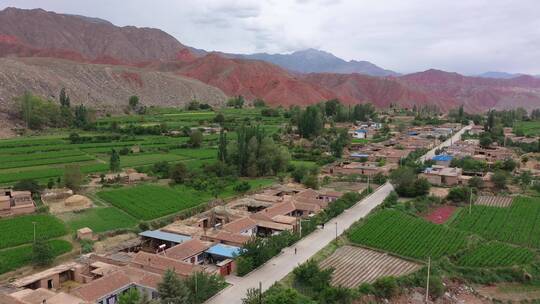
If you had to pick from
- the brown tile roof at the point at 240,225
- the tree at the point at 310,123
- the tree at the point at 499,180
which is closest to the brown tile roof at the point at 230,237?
the brown tile roof at the point at 240,225

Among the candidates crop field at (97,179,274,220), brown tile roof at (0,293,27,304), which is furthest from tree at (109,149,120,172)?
brown tile roof at (0,293,27,304)

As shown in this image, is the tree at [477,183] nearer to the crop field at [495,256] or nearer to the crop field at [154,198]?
the crop field at [495,256]

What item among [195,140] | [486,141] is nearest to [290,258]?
[195,140]

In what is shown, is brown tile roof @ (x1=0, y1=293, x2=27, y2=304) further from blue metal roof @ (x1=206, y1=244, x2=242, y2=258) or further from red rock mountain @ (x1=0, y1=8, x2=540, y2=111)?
red rock mountain @ (x1=0, y1=8, x2=540, y2=111)

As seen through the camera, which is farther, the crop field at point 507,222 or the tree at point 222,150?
the tree at point 222,150

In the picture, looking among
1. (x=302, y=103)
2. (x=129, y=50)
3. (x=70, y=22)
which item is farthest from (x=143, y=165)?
(x=70, y=22)

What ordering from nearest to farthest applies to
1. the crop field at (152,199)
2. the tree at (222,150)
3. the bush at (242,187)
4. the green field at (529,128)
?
1. the crop field at (152,199)
2. the bush at (242,187)
3. the tree at (222,150)
4. the green field at (529,128)
